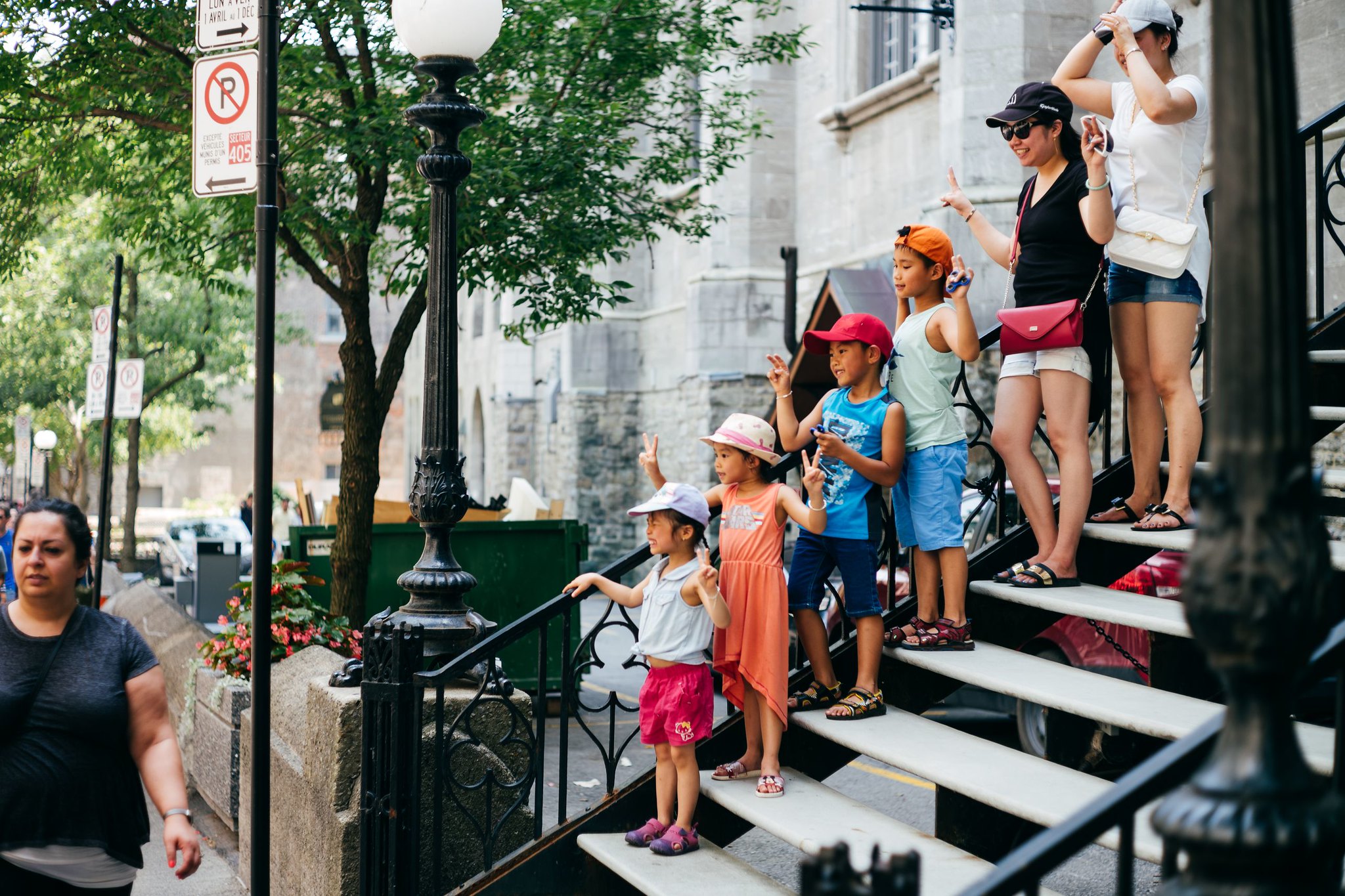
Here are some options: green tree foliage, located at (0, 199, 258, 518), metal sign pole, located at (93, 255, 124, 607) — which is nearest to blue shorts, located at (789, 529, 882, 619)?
metal sign pole, located at (93, 255, 124, 607)

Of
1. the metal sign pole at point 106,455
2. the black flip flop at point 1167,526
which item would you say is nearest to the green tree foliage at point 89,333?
the metal sign pole at point 106,455

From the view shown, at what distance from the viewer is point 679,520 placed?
4938mm

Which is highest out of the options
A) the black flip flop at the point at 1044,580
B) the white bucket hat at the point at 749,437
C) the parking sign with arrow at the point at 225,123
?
the parking sign with arrow at the point at 225,123

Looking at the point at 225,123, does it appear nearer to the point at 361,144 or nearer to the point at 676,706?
the point at 676,706

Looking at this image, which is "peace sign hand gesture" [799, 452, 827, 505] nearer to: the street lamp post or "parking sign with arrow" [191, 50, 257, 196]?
the street lamp post

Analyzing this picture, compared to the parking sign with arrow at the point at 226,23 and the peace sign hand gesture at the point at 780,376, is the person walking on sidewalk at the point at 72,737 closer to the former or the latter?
the parking sign with arrow at the point at 226,23

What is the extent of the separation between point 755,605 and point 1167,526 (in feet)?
5.14

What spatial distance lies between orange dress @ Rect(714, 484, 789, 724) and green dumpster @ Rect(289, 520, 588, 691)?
5526 mm

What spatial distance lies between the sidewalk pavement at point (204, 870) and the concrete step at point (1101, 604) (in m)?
3.55

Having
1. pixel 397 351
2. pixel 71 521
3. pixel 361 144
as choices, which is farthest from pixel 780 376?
pixel 397 351

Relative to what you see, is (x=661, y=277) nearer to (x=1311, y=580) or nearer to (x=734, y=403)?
(x=734, y=403)

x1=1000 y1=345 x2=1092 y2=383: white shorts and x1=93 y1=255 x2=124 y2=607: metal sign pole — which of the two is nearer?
x1=1000 y1=345 x2=1092 y2=383: white shorts

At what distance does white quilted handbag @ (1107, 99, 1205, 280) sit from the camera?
16.6 feet

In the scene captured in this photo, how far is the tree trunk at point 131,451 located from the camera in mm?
25203
